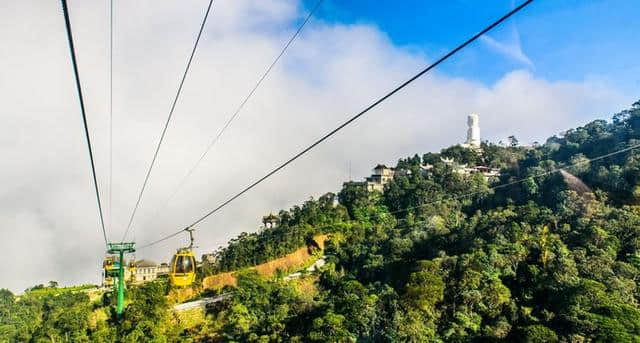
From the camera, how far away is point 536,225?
1126 inches

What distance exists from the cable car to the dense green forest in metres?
8.28

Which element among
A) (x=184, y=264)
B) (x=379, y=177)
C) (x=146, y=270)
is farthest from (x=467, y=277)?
(x=146, y=270)

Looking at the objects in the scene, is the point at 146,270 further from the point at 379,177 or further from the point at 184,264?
the point at 184,264

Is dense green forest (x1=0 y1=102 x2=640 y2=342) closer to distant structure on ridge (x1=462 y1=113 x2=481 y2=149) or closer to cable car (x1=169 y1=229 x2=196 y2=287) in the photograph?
cable car (x1=169 y1=229 x2=196 y2=287)

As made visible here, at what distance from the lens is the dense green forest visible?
786 inches

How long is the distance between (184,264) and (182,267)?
101 mm

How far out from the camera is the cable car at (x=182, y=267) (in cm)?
1318

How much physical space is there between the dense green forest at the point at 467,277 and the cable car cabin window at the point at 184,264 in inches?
329

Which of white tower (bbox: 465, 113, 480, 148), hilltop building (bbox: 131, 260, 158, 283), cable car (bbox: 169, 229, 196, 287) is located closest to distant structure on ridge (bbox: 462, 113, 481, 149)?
white tower (bbox: 465, 113, 480, 148)

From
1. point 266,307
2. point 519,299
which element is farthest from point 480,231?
point 266,307

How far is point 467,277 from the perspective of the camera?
75.0ft

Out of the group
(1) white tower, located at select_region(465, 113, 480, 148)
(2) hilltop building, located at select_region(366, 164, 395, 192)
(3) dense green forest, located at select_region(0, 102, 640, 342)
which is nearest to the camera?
(3) dense green forest, located at select_region(0, 102, 640, 342)

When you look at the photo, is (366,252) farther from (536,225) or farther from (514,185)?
(514,185)

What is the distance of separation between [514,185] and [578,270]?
1640 centimetres
